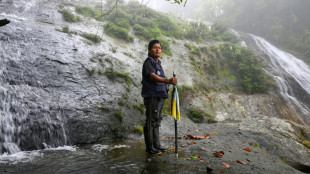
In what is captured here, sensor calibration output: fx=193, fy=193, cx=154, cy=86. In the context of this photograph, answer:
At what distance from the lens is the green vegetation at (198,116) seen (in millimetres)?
9206

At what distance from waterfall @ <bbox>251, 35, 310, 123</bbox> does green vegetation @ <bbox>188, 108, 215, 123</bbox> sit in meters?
6.02

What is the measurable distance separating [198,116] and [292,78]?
9.65 meters

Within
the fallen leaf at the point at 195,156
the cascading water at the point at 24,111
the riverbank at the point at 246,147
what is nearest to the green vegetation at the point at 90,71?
the cascading water at the point at 24,111

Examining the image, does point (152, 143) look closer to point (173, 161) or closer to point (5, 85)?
point (173, 161)

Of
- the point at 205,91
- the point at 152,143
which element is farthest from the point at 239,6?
the point at 152,143

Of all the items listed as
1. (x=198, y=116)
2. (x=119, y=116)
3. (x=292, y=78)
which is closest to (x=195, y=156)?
(x=119, y=116)

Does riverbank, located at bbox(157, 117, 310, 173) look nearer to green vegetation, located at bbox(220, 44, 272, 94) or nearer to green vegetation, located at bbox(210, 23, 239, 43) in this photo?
green vegetation, located at bbox(220, 44, 272, 94)

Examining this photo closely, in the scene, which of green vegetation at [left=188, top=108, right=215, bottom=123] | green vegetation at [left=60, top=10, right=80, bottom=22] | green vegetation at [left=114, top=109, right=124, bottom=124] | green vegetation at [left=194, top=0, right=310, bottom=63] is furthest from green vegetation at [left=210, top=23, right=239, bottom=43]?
green vegetation at [left=114, top=109, right=124, bottom=124]

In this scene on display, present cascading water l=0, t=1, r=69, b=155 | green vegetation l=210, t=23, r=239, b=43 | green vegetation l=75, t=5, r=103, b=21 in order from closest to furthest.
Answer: cascading water l=0, t=1, r=69, b=155 < green vegetation l=75, t=5, r=103, b=21 < green vegetation l=210, t=23, r=239, b=43

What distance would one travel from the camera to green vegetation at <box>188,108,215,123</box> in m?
9.21

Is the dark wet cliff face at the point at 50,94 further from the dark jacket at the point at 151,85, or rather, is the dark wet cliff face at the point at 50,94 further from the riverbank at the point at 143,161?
the dark jacket at the point at 151,85

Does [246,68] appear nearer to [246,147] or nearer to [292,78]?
[292,78]

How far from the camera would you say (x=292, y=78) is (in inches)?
561

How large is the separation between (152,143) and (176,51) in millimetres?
9710
